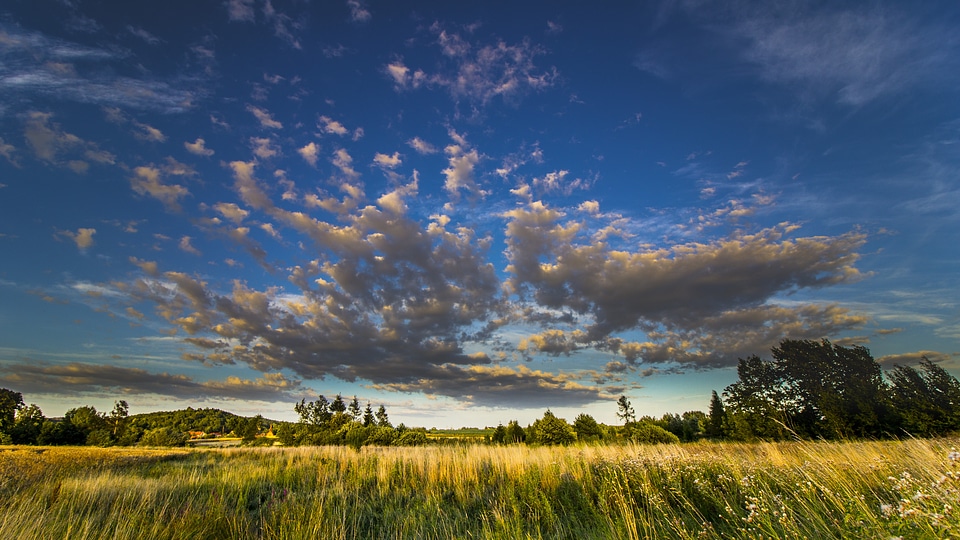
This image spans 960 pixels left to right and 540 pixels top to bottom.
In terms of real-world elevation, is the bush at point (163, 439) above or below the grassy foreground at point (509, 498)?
below

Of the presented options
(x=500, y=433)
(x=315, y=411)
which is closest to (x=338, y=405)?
(x=315, y=411)

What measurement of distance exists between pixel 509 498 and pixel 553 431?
20.7 m

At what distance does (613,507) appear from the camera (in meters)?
6.65

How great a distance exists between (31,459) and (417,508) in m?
11.7

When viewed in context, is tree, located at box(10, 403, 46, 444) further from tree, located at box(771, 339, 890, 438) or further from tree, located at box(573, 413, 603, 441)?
tree, located at box(771, 339, 890, 438)

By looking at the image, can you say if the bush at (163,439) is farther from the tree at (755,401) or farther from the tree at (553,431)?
the tree at (755,401)

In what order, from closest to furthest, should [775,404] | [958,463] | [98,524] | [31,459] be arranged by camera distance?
[958,463] → [98,524] → [31,459] → [775,404]

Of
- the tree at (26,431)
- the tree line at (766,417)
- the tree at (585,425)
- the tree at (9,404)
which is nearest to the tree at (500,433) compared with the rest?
the tree line at (766,417)

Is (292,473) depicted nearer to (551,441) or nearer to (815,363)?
(551,441)

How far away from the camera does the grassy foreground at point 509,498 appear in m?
4.23

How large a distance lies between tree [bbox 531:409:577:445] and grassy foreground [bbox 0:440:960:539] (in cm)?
1511

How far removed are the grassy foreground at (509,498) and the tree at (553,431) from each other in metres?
15.1

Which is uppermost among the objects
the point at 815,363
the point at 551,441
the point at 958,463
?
the point at 815,363

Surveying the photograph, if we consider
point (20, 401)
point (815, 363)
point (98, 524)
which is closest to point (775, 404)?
point (815, 363)
